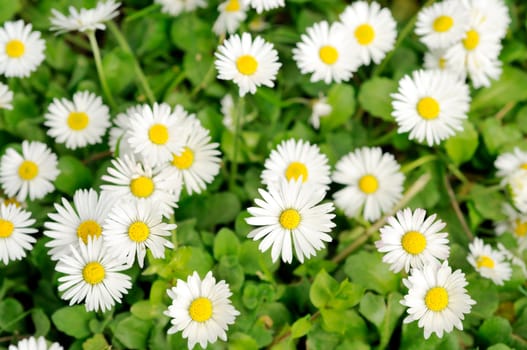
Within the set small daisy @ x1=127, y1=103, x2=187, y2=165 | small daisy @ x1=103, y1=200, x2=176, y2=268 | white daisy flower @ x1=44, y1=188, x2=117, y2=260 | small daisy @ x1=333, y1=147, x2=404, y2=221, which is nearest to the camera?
small daisy @ x1=103, y1=200, x2=176, y2=268

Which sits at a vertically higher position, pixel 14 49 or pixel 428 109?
pixel 14 49

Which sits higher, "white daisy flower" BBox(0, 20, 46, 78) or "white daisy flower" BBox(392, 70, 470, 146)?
"white daisy flower" BBox(0, 20, 46, 78)

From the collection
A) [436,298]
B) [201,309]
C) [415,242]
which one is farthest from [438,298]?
[201,309]

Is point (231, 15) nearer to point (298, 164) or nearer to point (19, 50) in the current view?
point (298, 164)

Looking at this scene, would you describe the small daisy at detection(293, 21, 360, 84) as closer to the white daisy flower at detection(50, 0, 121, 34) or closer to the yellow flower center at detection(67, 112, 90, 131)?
the white daisy flower at detection(50, 0, 121, 34)

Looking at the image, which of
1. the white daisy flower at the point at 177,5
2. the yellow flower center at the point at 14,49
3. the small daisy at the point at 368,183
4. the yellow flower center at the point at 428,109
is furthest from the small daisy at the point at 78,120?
the yellow flower center at the point at 428,109

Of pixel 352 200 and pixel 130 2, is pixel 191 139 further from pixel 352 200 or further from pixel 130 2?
pixel 130 2

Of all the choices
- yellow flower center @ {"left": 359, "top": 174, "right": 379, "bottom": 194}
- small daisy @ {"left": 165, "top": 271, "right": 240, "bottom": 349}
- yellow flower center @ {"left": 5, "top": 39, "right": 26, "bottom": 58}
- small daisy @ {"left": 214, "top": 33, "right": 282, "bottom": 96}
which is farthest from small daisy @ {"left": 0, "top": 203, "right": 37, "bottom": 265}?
yellow flower center @ {"left": 359, "top": 174, "right": 379, "bottom": 194}
